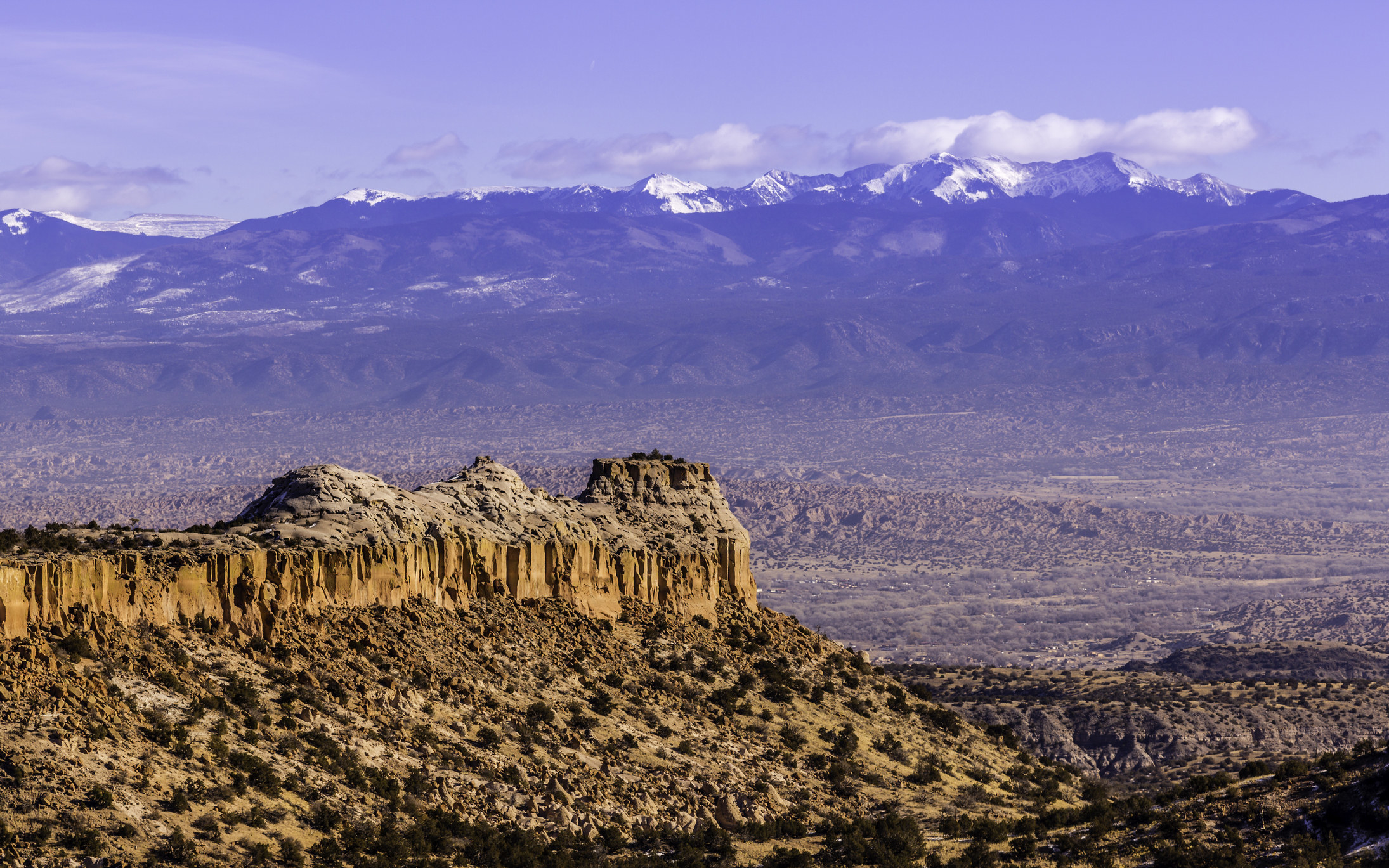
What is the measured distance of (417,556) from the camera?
36469 millimetres

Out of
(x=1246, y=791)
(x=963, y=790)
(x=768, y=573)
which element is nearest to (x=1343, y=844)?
(x=1246, y=791)

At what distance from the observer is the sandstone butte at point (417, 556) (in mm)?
30734

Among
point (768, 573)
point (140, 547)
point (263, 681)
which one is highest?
point (140, 547)

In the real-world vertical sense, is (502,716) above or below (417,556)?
below

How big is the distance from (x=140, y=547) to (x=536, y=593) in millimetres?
9647

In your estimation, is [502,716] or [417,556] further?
[417,556]

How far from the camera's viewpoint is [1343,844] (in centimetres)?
3034

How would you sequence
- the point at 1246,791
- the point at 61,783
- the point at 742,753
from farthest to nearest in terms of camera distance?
the point at 742,753 → the point at 1246,791 → the point at 61,783

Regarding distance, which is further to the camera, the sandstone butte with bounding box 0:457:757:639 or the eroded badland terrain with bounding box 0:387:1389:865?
the sandstone butte with bounding box 0:457:757:639

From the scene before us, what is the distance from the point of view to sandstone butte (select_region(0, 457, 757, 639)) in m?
30.7

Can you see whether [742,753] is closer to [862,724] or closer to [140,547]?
[862,724]

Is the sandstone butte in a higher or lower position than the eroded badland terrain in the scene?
higher

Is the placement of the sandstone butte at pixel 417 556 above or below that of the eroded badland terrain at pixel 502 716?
above

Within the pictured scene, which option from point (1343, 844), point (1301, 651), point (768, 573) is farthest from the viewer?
point (768, 573)
